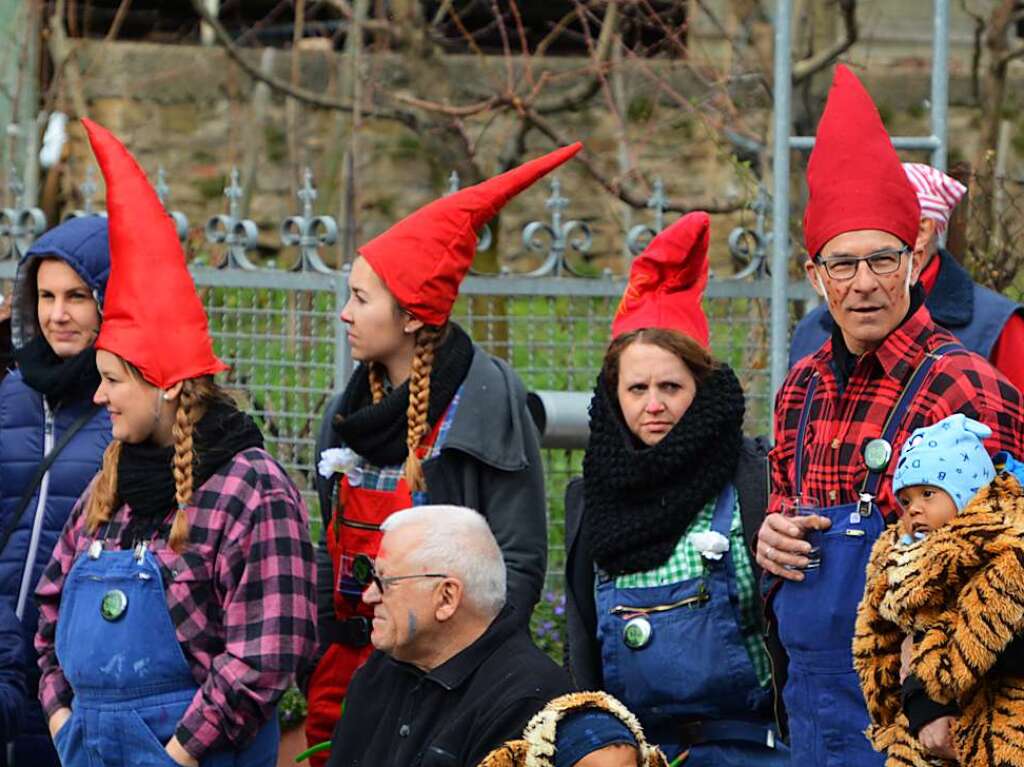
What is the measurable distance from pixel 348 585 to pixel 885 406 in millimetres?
1713

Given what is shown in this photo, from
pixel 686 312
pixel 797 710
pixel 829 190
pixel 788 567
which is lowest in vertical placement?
pixel 797 710

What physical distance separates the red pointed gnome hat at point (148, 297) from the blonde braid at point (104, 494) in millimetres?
231

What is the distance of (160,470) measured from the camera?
15.9 ft

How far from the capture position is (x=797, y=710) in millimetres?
4328

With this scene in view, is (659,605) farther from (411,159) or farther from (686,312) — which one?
(411,159)

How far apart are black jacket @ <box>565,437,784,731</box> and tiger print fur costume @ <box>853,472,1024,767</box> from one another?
838 mm

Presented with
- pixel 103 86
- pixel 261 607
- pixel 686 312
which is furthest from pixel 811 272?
pixel 103 86

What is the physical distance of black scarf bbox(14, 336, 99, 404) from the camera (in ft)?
17.5

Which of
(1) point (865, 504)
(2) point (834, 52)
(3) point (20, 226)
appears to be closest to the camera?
(1) point (865, 504)

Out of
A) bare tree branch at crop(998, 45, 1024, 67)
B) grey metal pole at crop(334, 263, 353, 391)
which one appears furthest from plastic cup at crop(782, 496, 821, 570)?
bare tree branch at crop(998, 45, 1024, 67)

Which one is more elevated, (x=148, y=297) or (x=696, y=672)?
(x=148, y=297)

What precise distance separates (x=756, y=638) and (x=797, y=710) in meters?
0.38

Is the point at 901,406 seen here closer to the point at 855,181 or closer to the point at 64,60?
the point at 855,181

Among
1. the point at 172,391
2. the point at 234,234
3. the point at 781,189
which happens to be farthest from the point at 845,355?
the point at 234,234
